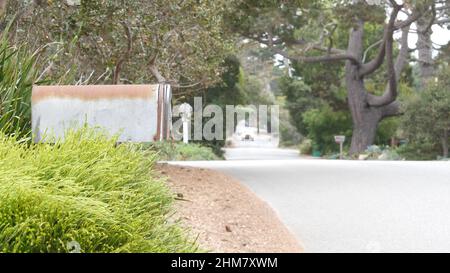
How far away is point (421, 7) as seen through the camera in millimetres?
Answer: 20984

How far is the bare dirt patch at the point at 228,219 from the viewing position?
546 centimetres

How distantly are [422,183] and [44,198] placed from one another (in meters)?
7.31

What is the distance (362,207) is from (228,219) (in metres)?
2.10

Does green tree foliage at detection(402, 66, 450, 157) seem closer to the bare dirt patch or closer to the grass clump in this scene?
the bare dirt patch

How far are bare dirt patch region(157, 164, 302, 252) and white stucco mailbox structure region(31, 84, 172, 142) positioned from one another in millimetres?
880

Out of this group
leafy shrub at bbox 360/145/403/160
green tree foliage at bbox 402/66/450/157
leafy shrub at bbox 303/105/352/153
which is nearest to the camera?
green tree foliage at bbox 402/66/450/157

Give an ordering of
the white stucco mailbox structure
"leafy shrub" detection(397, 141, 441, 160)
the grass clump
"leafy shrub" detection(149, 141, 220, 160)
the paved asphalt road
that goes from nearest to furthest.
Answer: the grass clump
the white stucco mailbox structure
the paved asphalt road
"leafy shrub" detection(149, 141, 220, 160)
"leafy shrub" detection(397, 141, 441, 160)

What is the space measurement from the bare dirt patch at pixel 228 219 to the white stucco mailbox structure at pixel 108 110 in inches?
34.6

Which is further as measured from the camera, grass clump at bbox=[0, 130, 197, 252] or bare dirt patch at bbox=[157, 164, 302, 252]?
bare dirt patch at bbox=[157, 164, 302, 252]

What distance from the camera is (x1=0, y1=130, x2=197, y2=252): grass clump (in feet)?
10.9

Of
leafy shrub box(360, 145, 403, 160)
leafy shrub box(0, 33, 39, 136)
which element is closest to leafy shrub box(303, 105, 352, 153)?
leafy shrub box(360, 145, 403, 160)

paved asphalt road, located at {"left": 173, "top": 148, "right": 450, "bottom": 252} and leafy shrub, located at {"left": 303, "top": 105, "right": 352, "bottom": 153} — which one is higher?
leafy shrub, located at {"left": 303, "top": 105, "right": 352, "bottom": 153}

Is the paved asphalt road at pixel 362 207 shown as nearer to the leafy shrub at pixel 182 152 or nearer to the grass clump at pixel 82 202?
the grass clump at pixel 82 202
